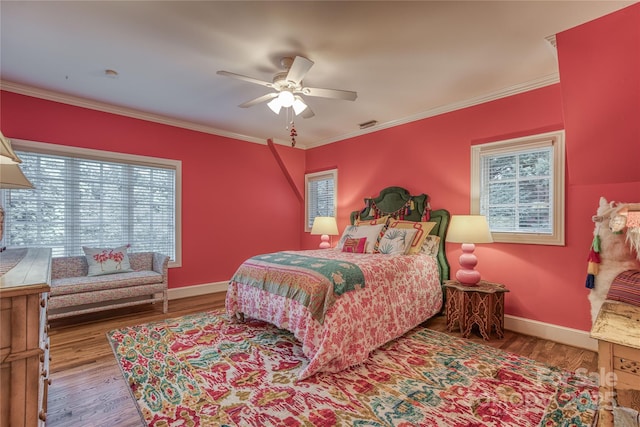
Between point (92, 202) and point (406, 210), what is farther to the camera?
point (406, 210)

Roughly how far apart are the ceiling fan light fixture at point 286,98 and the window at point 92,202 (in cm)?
248

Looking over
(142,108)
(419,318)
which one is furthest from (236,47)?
(419,318)

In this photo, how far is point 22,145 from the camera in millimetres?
3229

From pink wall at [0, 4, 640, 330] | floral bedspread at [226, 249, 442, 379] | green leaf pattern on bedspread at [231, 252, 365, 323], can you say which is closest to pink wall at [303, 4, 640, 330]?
pink wall at [0, 4, 640, 330]

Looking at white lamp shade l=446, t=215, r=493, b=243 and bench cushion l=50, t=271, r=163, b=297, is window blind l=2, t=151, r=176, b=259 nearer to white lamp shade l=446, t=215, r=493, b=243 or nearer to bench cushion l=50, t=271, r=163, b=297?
bench cushion l=50, t=271, r=163, b=297

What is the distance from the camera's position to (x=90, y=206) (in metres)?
3.72

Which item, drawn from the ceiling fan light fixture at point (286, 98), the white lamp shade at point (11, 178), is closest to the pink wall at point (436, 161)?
the ceiling fan light fixture at point (286, 98)

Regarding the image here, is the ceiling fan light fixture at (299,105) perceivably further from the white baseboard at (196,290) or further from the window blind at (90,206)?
the white baseboard at (196,290)

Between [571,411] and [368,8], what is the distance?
288 centimetres

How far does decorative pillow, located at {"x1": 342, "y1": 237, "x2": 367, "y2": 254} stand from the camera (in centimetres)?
361

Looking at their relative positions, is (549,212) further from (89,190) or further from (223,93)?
(89,190)

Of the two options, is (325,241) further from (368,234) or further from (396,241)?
(396,241)

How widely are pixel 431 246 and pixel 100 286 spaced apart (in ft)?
12.6

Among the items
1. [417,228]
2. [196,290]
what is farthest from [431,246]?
[196,290]
